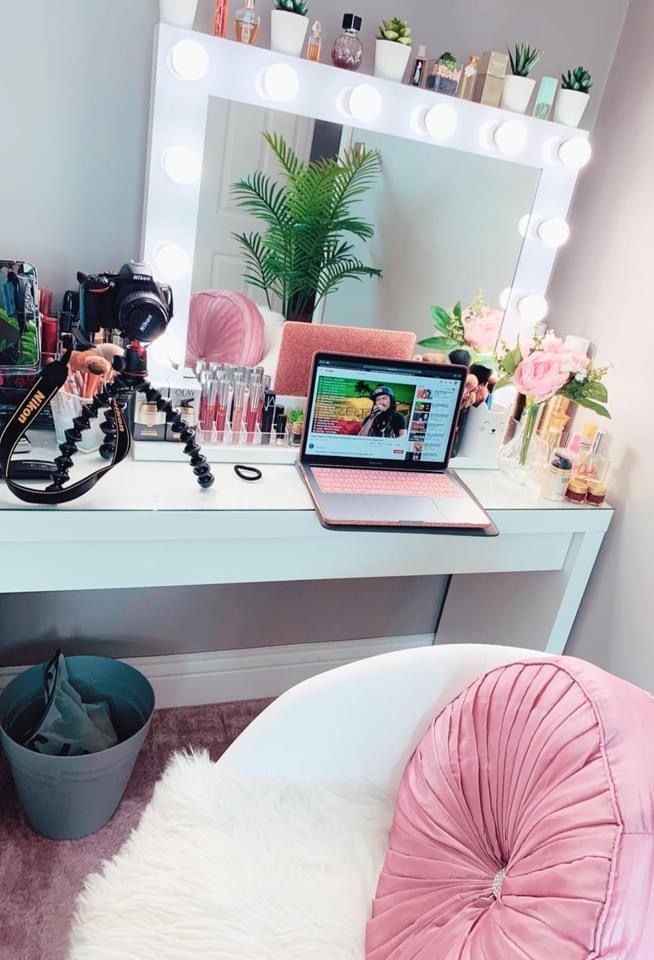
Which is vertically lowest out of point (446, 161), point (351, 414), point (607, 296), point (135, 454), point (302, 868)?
point (302, 868)

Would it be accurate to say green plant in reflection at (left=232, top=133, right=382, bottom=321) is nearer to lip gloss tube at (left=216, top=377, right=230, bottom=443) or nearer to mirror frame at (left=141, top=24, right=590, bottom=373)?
mirror frame at (left=141, top=24, right=590, bottom=373)

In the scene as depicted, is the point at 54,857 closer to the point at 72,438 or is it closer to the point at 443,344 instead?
the point at 72,438

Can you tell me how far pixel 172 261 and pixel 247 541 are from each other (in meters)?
0.54

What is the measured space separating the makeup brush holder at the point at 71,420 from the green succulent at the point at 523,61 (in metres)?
1.05

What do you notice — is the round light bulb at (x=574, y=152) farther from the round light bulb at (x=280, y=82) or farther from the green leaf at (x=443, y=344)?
the round light bulb at (x=280, y=82)

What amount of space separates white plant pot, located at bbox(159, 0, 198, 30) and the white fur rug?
1.16 m

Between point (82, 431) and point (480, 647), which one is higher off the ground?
point (82, 431)

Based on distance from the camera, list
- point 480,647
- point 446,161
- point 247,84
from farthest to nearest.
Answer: point 446,161, point 247,84, point 480,647

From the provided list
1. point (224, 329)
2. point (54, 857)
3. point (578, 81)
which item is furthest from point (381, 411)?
point (54, 857)

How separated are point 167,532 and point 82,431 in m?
0.23

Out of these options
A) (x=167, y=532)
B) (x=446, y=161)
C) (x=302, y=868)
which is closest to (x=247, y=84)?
(x=446, y=161)

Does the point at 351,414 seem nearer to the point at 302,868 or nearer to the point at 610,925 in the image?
the point at 302,868

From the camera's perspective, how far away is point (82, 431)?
1181mm

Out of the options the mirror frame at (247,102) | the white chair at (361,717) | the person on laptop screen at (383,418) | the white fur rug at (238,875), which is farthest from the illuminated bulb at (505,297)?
the white fur rug at (238,875)
